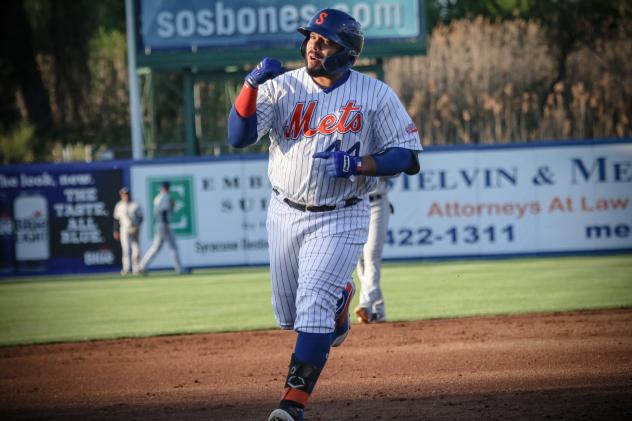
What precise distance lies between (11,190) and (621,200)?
1159 cm

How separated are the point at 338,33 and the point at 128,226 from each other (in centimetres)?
1413

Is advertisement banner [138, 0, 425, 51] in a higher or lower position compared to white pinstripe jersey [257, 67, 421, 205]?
higher

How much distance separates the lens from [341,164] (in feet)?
18.7

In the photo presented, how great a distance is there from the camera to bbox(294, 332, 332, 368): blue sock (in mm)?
5645

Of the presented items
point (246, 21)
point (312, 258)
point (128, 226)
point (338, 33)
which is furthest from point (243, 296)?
point (338, 33)

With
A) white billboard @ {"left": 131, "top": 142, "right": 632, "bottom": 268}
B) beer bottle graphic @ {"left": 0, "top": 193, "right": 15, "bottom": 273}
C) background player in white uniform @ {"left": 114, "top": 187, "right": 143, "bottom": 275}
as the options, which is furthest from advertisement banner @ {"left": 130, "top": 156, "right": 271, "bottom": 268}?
beer bottle graphic @ {"left": 0, "top": 193, "right": 15, "bottom": 273}

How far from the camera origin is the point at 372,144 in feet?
20.4

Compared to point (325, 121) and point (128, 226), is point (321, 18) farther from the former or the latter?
point (128, 226)

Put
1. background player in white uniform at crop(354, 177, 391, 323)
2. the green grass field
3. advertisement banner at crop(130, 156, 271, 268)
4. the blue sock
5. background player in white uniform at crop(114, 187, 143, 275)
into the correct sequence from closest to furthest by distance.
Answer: the blue sock → background player in white uniform at crop(354, 177, 391, 323) → the green grass field → background player in white uniform at crop(114, 187, 143, 275) → advertisement banner at crop(130, 156, 271, 268)

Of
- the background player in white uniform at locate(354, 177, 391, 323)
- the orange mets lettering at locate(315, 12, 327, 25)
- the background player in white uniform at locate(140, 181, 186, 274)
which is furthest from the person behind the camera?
the background player in white uniform at locate(140, 181, 186, 274)

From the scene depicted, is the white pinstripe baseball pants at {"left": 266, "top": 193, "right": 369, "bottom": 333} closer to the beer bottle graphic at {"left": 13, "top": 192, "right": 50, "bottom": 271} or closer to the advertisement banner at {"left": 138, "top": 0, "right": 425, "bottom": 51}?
the beer bottle graphic at {"left": 13, "top": 192, "right": 50, "bottom": 271}

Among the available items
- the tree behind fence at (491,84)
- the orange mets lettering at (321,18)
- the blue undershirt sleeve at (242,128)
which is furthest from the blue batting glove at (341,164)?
the tree behind fence at (491,84)

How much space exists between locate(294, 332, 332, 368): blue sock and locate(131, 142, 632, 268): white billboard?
13829 millimetres

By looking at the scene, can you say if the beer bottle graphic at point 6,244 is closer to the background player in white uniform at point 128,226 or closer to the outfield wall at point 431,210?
the outfield wall at point 431,210
